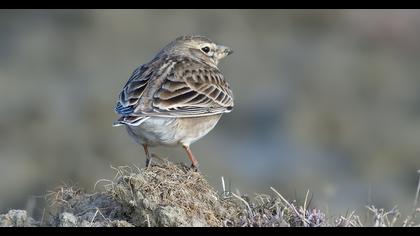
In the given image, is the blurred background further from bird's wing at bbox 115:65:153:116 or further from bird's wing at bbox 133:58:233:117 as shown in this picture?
bird's wing at bbox 115:65:153:116

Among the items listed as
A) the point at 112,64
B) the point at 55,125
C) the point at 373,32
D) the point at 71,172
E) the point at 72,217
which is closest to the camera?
the point at 72,217

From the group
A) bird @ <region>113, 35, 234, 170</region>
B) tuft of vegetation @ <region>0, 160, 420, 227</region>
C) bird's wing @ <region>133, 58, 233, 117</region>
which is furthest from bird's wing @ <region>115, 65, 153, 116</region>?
tuft of vegetation @ <region>0, 160, 420, 227</region>

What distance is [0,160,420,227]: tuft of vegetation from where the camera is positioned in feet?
23.3

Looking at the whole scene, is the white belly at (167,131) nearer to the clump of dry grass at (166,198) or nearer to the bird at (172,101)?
the bird at (172,101)

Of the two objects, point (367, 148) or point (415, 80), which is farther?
point (415, 80)

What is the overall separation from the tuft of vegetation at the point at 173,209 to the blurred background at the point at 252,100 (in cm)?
585

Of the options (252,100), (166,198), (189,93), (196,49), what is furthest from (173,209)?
(252,100)

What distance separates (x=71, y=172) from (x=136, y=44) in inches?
271

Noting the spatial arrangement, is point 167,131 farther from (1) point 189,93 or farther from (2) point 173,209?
(2) point 173,209

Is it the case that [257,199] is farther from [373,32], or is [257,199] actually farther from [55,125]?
[373,32]

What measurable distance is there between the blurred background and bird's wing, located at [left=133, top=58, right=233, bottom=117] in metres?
3.67

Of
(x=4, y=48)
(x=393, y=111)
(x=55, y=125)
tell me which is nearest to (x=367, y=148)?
(x=393, y=111)

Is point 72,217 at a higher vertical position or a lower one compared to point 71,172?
higher

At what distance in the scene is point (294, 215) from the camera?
7.32 meters
